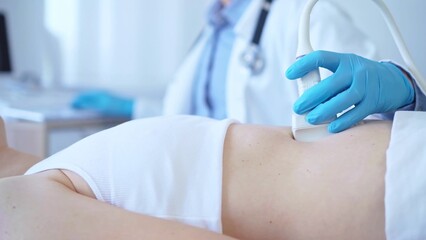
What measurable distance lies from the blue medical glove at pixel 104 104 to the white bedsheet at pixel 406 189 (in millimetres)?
1527

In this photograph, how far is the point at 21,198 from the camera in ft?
1.57

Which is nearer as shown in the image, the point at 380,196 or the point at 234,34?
the point at 380,196

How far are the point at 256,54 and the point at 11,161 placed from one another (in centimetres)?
86

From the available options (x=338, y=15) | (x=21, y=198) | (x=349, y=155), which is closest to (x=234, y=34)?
(x=338, y=15)

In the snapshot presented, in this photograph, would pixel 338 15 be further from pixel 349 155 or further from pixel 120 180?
pixel 120 180

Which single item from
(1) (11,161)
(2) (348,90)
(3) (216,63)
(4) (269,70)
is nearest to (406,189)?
(2) (348,90)

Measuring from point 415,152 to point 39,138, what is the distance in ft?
4.62

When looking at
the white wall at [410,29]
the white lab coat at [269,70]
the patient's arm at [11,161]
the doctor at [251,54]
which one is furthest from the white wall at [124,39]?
the patient's arm at [11,161]

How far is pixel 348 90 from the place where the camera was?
648 millimetres

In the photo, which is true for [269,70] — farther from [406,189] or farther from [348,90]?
[406,189]

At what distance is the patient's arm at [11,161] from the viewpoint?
27.7 inches

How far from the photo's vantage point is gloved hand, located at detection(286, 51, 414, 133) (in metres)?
0.62

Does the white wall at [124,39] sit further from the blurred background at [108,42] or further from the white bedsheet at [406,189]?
the white bedsheet at [406,189]

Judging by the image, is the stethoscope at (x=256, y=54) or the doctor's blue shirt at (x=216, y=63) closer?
the stethoscope at (x=256, y=54)
